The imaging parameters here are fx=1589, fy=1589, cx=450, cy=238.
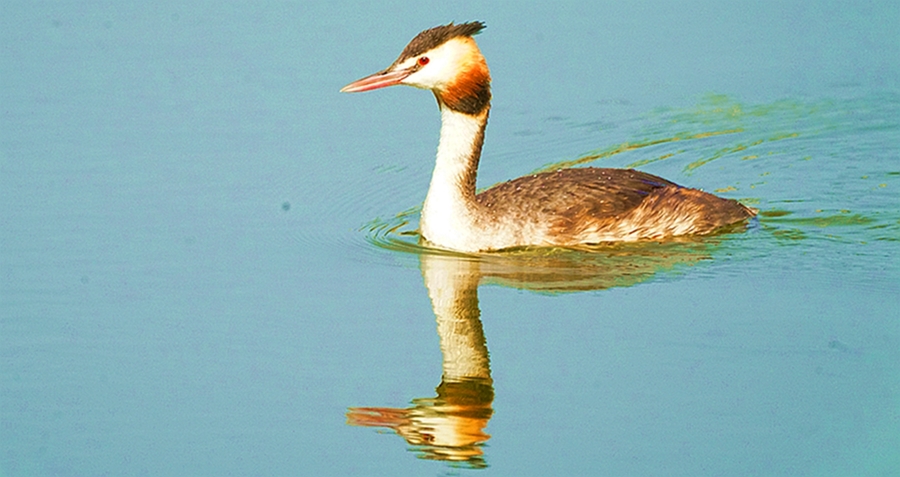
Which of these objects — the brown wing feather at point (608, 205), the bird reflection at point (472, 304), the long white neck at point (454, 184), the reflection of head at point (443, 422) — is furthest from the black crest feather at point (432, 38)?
→ the reflection of head at point (443, 422)

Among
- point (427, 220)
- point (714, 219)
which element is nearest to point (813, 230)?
point (714, 219)

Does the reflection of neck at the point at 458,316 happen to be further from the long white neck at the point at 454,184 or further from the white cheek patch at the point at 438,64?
the white cheek patch at the point at 438,64

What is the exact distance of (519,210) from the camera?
472 inches

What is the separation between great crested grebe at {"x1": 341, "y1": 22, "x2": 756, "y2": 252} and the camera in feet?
38.4

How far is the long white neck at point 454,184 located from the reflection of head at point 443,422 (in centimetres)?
284

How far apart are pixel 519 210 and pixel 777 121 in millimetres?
4369

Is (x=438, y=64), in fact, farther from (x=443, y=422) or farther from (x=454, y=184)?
(x=443, y=422)

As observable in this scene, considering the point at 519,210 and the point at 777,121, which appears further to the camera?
the point at 777,121

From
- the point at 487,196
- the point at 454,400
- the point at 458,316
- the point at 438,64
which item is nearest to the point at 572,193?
the point at 487,196

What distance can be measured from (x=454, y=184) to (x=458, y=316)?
1.72 m

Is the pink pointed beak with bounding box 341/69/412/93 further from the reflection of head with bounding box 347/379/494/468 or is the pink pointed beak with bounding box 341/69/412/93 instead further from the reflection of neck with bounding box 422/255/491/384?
the reflection of head with bounding box 347/379/494/468

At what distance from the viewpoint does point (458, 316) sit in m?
10.6

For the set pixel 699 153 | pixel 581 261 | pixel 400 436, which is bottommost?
pixel 400 436

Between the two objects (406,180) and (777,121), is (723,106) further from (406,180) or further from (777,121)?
(406,180)
